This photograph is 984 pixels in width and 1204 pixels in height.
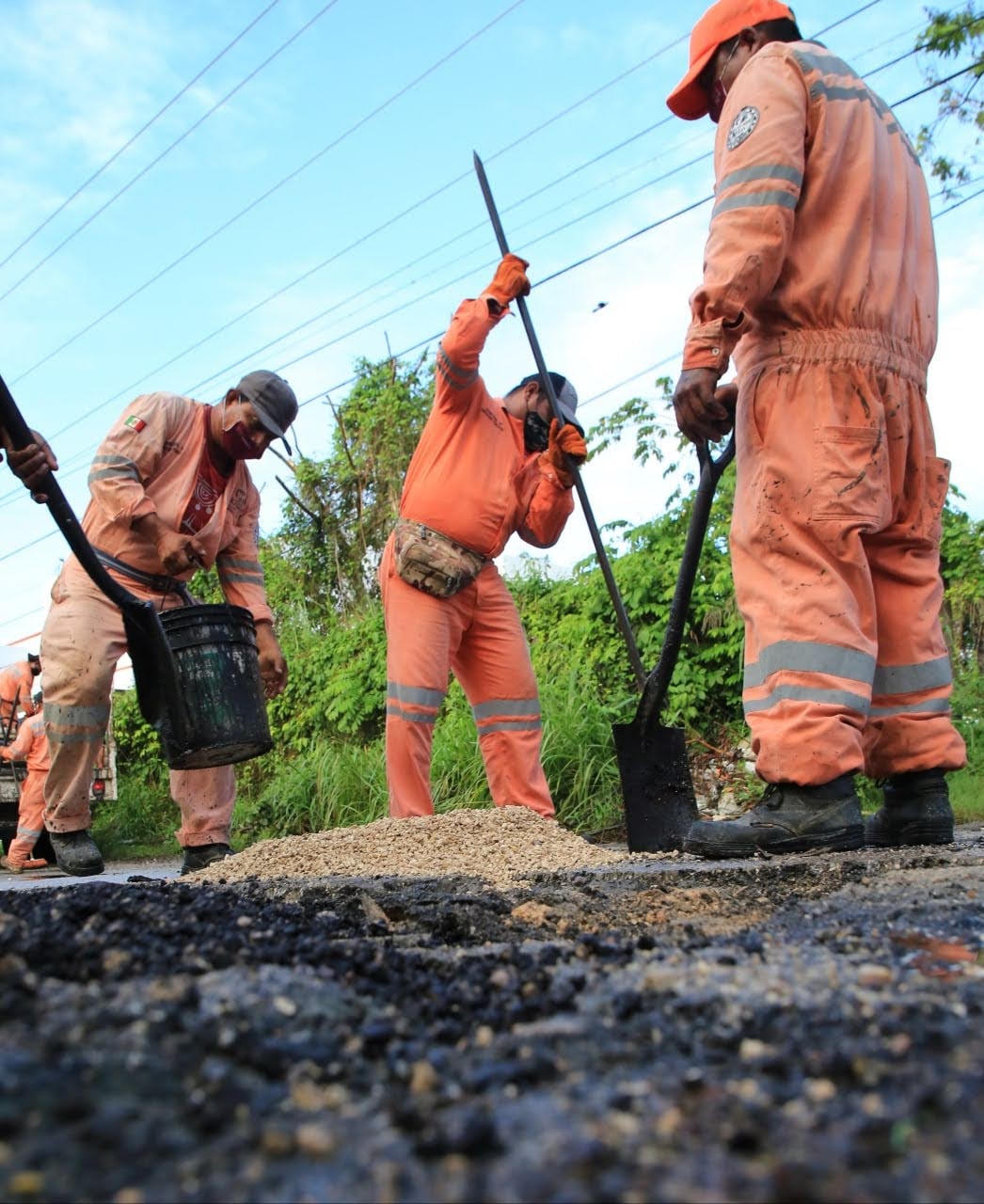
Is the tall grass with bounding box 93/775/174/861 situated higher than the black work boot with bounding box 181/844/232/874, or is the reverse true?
the tall grass with bounding box 93/775/174/861

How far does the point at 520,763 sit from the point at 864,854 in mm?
2329

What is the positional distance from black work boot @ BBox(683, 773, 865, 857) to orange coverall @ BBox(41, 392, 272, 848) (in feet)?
8.71

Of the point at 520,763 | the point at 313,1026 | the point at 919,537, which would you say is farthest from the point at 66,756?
the point at 313,1026

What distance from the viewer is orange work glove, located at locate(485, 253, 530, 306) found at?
4910 millimetres

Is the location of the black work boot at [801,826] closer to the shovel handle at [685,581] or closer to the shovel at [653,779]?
the shovel handle at [685,581]

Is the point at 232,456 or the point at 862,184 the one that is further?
the point at 232,456

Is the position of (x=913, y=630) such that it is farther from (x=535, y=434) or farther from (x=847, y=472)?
(x=535, y=434)

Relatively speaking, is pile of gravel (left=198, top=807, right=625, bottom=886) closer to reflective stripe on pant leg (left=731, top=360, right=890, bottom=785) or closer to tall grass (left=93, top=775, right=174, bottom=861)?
reflective stripe on pant leg (left=731, top=360, right=890, bottom=785)

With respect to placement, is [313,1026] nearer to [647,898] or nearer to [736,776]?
[647,898]

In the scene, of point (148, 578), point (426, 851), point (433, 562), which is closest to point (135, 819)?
point (148, 578)

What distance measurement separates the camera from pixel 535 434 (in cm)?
541

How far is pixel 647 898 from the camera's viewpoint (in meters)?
2.11

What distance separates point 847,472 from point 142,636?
2.70 meters

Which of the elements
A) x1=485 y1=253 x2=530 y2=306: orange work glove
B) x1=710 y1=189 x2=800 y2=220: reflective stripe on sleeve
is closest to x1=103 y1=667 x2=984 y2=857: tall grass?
x1=485 y1=253 x2=530 y2=306: orange work glove
